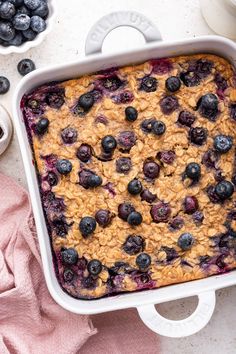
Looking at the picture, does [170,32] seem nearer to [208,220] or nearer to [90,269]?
[208,220]

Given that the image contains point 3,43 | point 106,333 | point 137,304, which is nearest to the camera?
point 137,304

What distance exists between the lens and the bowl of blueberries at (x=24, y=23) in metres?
1.96

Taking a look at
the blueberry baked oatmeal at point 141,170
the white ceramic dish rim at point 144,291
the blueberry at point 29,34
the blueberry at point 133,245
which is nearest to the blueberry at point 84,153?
the blueberry baked oatmeal at point 141,170

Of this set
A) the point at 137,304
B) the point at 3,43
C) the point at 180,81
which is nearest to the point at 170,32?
the point at 180,81

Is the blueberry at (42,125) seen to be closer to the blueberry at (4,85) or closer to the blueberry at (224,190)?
the blueberry at (4,85)

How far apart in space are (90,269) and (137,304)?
0.15 meters

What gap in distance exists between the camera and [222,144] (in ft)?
6.17

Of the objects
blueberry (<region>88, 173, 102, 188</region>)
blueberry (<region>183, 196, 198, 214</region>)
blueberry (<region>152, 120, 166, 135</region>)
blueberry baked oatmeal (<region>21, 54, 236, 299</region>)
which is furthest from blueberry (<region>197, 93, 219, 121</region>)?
blueberry (<region>88, 173, 102, 188</region>)

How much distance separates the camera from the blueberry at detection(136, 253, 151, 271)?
1891 millimetres

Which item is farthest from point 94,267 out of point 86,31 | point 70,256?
point 86,31

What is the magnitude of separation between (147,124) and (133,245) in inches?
12.2

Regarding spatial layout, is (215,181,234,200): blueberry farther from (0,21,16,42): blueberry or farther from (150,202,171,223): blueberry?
(0,21,16,42): blueberry

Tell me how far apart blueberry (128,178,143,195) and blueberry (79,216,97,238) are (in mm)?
122

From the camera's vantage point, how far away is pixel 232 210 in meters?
1.92
